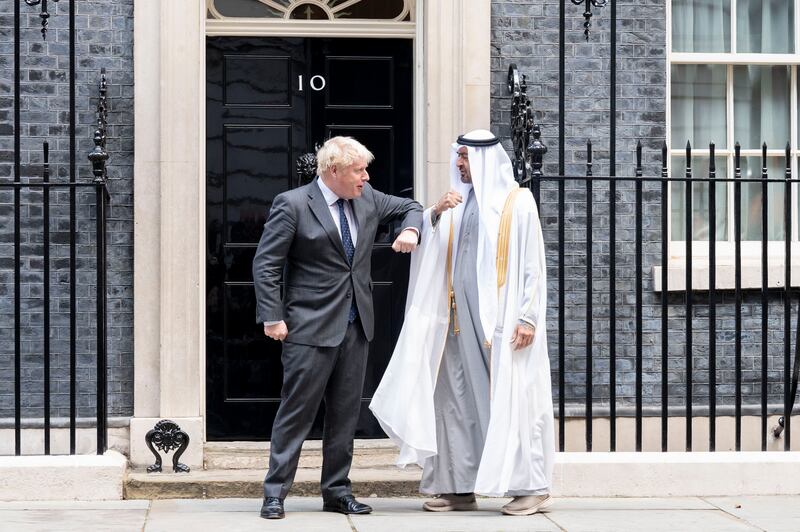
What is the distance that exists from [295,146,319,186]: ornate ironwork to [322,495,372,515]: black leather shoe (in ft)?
7.23

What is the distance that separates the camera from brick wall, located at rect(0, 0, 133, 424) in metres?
7.84

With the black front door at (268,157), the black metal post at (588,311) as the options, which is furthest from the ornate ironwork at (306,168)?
the black metal post at (588,311)

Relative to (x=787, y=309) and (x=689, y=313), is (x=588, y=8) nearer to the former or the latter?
(x=689, y=313)

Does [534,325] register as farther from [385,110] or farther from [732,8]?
[732,8]

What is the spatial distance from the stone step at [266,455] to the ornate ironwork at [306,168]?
1593 mm

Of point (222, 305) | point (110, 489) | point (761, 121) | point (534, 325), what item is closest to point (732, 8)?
point (761, 121)

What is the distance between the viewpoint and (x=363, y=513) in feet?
21.9

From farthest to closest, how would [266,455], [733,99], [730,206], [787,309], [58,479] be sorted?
[733,99] < [730,206] < [266,455] < [787,309] < [58,479]

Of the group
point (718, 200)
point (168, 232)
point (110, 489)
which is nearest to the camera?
point (110, 489)

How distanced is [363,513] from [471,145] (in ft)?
6.18

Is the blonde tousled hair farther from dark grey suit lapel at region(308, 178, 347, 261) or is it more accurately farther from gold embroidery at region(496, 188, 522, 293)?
gold embroidery at region(496, 188, 522, 293)

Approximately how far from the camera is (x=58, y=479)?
23.3 feet

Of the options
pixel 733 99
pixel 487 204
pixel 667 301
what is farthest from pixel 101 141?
pixel 733 99

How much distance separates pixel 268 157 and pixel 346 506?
2.43 metres
